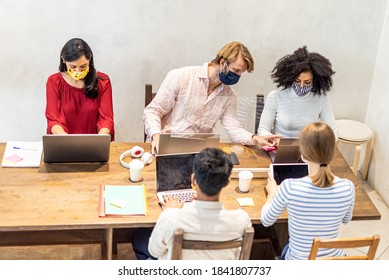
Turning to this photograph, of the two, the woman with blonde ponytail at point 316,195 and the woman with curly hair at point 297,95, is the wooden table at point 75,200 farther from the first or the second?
the woman with curly hair at point 297,95

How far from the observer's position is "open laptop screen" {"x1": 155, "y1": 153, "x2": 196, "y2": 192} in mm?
2838

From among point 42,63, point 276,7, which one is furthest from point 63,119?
point 276,7

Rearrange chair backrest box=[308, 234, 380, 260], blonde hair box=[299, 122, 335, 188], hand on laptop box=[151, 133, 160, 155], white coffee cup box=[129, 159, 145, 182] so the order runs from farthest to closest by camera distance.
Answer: hand on laptop box=[151, 133, 160, 155] < white coffee cup box=[129, 159, 145, 182] < blonde hair box=[299, 122, 335, 188] < chair backrest box=[308, 234, 380, 260]

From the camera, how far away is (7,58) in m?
3.92

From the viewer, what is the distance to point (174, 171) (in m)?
2.87

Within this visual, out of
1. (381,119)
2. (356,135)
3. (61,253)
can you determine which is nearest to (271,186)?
(61,253)

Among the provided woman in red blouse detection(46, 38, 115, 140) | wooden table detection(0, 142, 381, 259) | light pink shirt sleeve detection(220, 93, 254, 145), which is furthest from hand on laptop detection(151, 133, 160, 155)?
light pink shirt sleeve detection(220, 93, 254, 145)

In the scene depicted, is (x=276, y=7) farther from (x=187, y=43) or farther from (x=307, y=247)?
(x=307, y=247)

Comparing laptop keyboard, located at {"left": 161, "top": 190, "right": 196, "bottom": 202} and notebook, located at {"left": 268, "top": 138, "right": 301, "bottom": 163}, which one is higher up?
notebook, located at {"left": 268, "top": 138, "right": 301, "bottom": 163}

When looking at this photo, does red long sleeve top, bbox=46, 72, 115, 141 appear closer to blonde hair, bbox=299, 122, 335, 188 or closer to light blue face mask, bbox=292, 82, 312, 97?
light blue face mask, bbox=292, 82, 312, 97

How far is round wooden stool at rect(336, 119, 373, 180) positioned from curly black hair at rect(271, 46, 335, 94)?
0.80 metres

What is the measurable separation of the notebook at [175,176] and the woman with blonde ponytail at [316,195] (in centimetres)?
48

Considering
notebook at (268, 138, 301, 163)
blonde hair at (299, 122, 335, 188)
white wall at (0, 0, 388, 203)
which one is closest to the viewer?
blonde hair at (299, 122, 335, 188)

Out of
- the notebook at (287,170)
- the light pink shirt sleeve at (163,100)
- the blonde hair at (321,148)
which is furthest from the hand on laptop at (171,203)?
the light pink shirt sleeve at (163,100)
